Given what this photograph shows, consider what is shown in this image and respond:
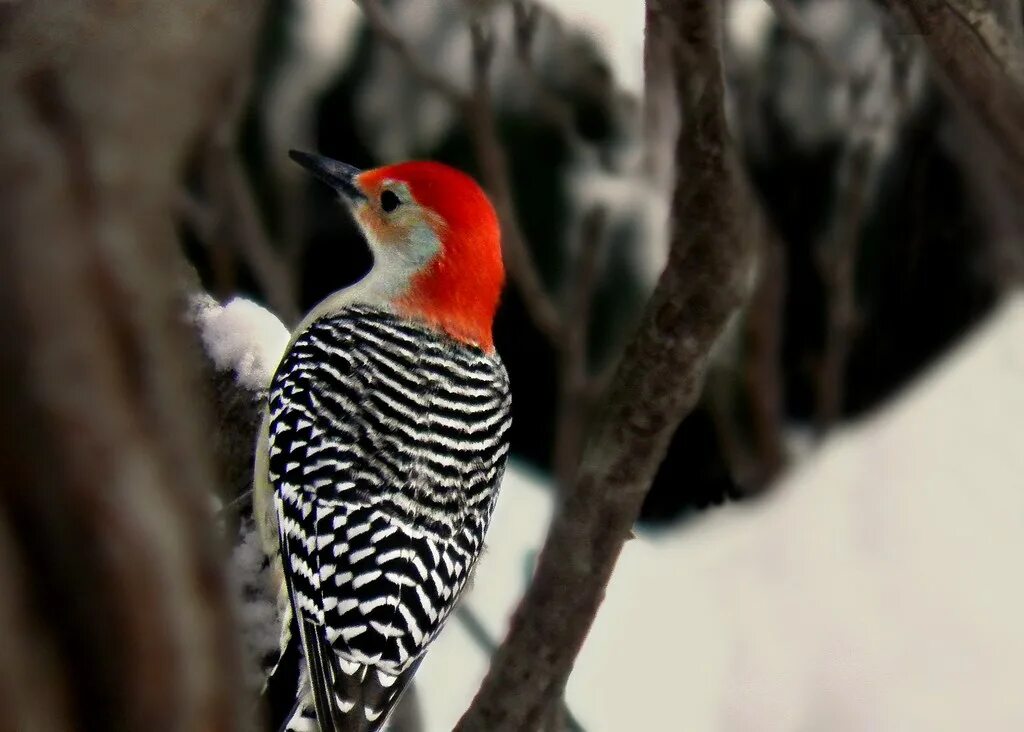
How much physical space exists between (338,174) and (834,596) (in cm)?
88

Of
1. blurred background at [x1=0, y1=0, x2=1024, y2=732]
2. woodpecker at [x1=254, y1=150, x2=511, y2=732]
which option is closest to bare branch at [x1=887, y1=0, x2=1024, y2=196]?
blurred background at [x1=0, y1=0, x2=1024, y2=732]

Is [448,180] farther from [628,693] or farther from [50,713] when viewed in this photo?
[50,713]

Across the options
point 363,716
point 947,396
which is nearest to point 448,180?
point 363,716

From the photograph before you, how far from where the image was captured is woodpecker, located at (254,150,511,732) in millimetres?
912

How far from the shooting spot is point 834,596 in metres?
1.57

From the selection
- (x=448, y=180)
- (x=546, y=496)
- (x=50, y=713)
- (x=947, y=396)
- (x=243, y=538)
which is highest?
(x=50, y=713)

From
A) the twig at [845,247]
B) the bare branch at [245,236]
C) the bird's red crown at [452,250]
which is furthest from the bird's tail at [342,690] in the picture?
the twig at [845,247]

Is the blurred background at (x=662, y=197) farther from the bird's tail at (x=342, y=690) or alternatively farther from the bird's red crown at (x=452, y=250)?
the bird's tail at (x=342, y=690)

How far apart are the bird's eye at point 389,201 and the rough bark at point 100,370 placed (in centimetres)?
96

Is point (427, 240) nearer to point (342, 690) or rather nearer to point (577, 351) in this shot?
point (577, 351)

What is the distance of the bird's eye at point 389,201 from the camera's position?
3.80 ft

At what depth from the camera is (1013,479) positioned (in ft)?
5.09

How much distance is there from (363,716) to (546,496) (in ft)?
2.45

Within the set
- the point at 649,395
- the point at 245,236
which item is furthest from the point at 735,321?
the point at 245,236
